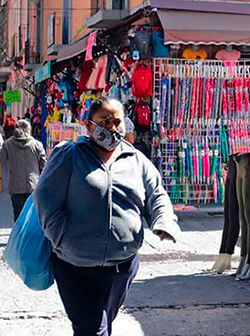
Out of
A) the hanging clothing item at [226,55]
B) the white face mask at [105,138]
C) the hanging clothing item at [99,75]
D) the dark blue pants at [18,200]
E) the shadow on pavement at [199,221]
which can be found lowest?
the shadow on pavement at [199,221]

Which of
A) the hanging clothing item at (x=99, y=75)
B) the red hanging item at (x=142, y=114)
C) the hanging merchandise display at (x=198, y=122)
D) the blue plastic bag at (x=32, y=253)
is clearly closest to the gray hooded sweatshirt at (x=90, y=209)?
the blue plastic bag at (x=32, y=253)

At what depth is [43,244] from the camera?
4039 millimetres

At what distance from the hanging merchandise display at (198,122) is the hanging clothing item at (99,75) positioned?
194cm

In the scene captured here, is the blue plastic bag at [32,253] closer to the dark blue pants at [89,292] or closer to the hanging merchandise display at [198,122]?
the dark blue pants at [89,292]

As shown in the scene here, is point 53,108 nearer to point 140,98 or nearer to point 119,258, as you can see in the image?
point 140,98

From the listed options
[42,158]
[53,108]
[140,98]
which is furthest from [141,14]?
[53,108]

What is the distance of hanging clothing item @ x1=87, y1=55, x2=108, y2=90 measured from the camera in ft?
42.2

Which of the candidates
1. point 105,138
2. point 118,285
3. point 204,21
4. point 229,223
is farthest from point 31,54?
point 118,285

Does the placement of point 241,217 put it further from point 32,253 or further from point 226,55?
point 226,55

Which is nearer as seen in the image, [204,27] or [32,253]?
[32,253]

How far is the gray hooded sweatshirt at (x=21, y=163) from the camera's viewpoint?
9219 millimetres

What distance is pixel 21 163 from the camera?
9.24 metres

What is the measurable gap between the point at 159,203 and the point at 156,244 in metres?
5.57

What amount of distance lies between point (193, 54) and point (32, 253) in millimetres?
7922
